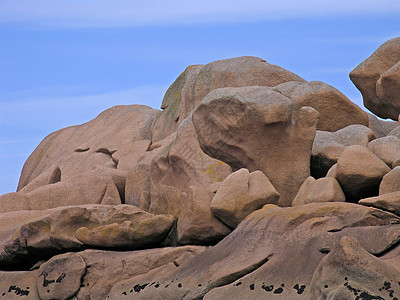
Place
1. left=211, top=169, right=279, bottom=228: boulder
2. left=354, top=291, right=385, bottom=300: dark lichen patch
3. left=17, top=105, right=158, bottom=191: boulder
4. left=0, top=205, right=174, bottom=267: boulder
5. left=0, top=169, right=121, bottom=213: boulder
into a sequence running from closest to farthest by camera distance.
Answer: left=354, top=291, right=385, bottom=300: dark lichen patch, left=211, top=169, right=279, bottom=228: boulder, left=0, top=205, right=174, bottom=267: boulder, left=0, top=169, right=121, bottom=213: boulder, left=17, top=105, right=158, bottom=191: boulder

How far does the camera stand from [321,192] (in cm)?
1584

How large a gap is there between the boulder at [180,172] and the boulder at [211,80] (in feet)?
20.5

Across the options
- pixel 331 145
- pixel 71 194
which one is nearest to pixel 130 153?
pixel 71 194

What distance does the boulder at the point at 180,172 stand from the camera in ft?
60.7

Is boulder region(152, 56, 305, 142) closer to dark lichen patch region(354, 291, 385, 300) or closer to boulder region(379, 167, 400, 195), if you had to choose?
boulder region(379, 167, 400, 195)

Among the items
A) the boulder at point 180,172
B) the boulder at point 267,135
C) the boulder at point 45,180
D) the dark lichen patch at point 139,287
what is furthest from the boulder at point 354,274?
the boulder at point 45,180

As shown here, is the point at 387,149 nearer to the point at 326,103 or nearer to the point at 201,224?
the point at 201,224

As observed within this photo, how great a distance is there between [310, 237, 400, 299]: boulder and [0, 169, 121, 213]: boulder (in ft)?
36.3

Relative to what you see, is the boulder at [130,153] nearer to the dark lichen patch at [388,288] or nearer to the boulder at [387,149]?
the boulder at [387,149]

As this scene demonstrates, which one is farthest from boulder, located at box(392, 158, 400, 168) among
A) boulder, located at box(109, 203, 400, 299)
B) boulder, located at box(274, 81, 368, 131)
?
boulder, located at box(274, 81, 368, 131)

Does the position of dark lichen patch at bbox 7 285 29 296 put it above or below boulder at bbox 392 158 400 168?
below

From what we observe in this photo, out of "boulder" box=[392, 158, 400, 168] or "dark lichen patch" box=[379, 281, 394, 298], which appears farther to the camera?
"boulder" box=[392, 158, 400, 168]

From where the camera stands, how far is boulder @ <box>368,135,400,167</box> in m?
17.0

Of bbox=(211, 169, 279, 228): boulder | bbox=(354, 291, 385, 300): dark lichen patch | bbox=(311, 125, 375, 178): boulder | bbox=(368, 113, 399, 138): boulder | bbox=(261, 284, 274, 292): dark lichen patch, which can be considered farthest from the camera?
bbox=(368, 113, 399, 138): boulder
